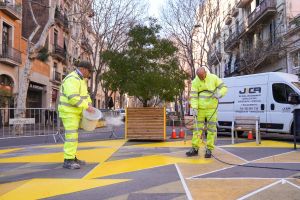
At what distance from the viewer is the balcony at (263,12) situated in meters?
32.3

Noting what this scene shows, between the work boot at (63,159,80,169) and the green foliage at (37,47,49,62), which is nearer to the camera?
the work boot at (63,159,80,169)

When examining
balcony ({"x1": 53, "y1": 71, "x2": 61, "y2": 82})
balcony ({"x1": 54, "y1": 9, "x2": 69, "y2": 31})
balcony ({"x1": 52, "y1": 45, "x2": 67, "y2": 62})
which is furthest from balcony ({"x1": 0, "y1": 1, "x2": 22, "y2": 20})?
balcony ({"x1": 53, "y1": 71, "x2": 61, "y2": 82})

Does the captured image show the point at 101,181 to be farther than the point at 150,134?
No

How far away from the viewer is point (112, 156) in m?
9.66

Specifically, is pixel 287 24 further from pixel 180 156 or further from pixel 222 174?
pixel 222 174

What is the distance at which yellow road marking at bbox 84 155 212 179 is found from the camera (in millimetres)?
7347

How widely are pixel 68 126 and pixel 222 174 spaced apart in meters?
2.98

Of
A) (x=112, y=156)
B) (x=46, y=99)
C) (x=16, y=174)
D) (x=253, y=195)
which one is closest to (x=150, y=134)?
(x=112, y=156)

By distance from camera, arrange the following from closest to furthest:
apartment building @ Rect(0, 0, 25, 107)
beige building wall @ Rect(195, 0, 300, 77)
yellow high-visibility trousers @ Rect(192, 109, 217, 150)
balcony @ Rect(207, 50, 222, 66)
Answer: yellow high-visibility trousers @ Rect(192, 109, 217, 150) < beige building wall @ Rect(195, 0, 300, 77) < apartment building @ Rect(0, 0, 25, 107) < balcony @ Rect(207, 50, 222, 66)

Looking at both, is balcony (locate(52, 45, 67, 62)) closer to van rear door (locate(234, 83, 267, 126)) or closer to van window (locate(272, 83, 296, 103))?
van rear door (locate(234, 83, 267, 126))

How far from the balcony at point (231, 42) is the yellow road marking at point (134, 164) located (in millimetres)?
33908

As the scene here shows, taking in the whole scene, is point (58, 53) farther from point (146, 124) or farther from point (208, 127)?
point (208, 127)

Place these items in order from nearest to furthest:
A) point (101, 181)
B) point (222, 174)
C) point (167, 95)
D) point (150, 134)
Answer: point (101, 181)
point (222, 174)
point (150, 134)
point (167, 95)

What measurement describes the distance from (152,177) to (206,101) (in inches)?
118
